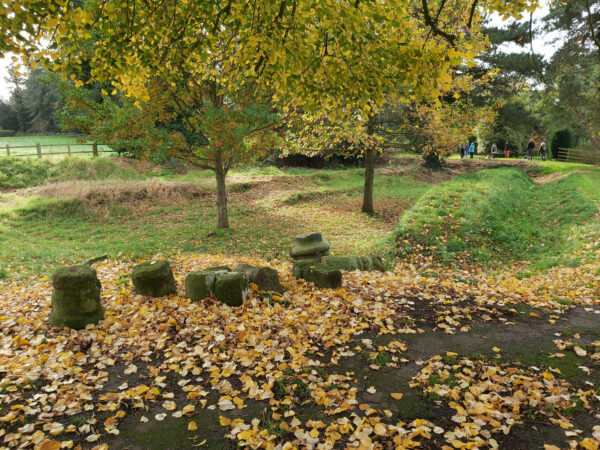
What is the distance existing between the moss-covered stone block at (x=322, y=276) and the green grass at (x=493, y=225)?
4.57 meters

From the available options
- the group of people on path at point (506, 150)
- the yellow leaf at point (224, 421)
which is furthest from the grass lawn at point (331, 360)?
the group of people on path at point (506, 150)

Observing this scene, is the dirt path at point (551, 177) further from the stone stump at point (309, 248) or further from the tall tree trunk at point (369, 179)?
the stone stump at point (309, 248)

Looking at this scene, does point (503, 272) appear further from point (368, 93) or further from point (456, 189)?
point (456, 189)

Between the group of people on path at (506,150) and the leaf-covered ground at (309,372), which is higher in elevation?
the group of people on path at (506,150)

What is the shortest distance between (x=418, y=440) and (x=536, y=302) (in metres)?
4.53

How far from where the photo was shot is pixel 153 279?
6508 millimetres

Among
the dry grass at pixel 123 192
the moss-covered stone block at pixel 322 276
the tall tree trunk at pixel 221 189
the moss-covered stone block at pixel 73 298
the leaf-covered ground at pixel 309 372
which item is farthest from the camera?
the dry grass at pixel 123 192

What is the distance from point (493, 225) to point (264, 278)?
31.7 ft

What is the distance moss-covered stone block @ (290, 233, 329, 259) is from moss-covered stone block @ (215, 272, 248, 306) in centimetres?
301

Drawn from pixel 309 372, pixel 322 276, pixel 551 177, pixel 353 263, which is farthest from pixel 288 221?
pixel 551 177

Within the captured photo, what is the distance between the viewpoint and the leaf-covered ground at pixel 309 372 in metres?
3.66

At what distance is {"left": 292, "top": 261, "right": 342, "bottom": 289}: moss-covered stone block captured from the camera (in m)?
7.23

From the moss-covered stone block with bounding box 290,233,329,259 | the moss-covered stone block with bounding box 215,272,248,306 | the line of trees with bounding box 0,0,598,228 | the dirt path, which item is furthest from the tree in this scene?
the dirt path

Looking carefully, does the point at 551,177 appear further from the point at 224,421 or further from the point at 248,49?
the point at 224,421
